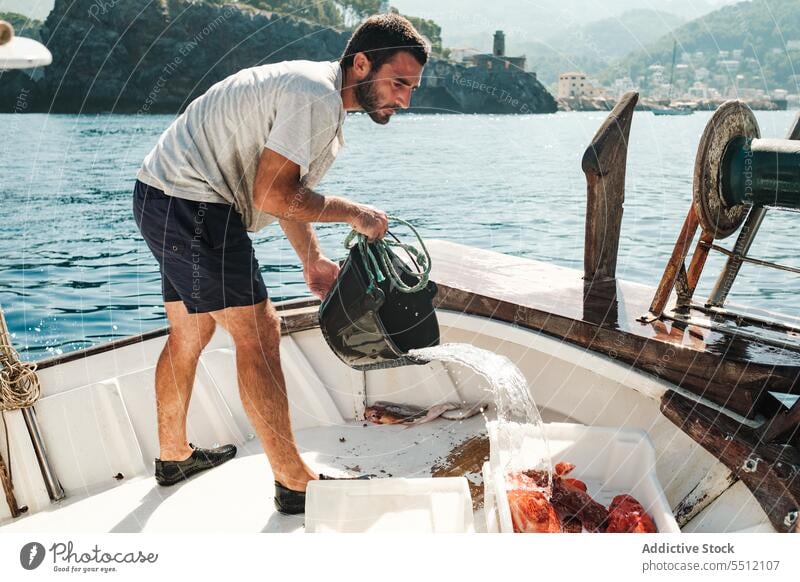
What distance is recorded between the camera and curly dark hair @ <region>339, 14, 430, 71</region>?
1937mm

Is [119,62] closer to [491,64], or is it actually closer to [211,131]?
[491,64]

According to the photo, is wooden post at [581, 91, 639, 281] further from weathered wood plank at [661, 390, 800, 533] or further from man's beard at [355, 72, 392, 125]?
man's beard at [355, 72, 392, 125]

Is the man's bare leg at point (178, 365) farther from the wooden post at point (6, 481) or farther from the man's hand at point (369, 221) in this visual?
the man's hand at point (369, 221)

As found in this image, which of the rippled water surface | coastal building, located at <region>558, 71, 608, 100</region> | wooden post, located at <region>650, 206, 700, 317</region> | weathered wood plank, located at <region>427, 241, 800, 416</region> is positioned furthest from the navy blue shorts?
the rippled water surface

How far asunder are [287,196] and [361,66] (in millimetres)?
375

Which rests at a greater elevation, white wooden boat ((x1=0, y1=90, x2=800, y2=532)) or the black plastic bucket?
the black plastic bucket

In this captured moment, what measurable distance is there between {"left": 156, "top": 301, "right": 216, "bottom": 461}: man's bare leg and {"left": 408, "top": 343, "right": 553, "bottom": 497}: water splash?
1.86 ft

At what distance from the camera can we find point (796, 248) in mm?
6996

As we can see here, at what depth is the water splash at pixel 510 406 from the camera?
2080mm

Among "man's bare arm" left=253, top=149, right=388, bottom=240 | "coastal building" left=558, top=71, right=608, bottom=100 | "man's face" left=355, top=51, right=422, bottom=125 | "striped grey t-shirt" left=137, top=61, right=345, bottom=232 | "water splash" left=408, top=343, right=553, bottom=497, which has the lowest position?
"water splash" left=408, top=343, right=553, bottom=497

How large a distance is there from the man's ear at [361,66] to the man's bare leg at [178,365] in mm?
738

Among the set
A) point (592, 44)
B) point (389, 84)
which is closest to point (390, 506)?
point (389, 84)

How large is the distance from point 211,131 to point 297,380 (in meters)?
1.05

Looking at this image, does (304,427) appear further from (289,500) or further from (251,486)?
(289,500)
